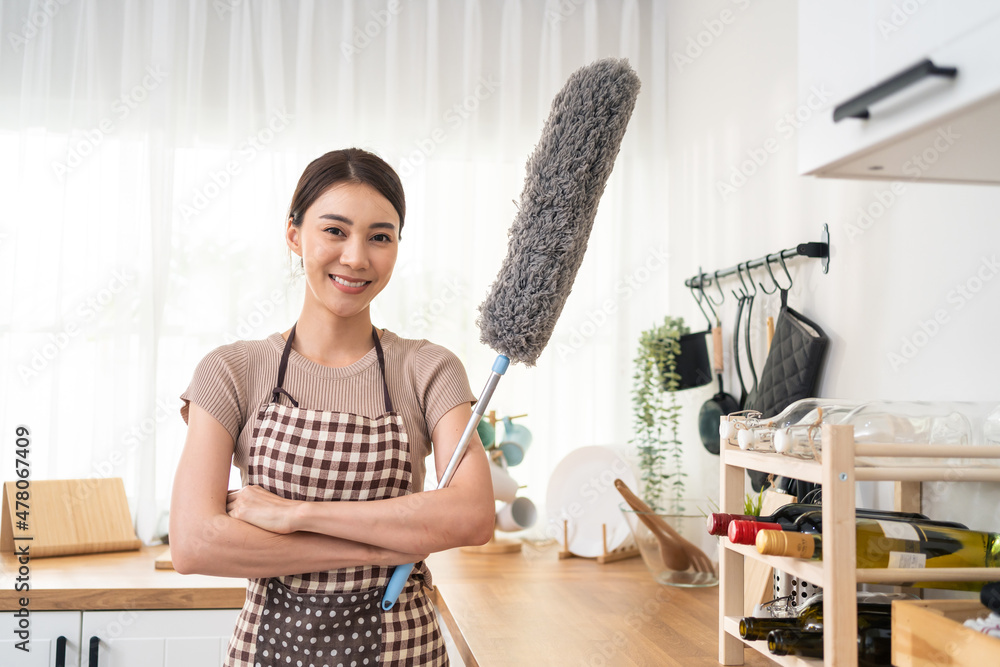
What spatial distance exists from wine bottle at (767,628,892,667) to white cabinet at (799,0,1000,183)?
504 millimetres

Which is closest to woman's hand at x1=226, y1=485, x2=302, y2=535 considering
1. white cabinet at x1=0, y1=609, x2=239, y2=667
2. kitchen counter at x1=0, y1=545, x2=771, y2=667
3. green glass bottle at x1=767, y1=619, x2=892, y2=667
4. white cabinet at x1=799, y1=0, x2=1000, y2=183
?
kitchen counter at x1=0, y1=545, x2=771, y2=667

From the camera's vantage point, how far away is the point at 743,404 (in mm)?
1858

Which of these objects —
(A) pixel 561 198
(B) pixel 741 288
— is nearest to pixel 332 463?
(A) pixel 561 198

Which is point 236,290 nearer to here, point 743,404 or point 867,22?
point 743,404

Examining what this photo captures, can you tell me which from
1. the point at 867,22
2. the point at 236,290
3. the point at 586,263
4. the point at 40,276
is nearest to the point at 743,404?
the point at 586,263

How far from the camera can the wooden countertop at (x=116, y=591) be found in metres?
1.68

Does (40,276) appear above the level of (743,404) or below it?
above

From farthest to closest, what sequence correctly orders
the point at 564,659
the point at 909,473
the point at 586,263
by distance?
the point at 586,263 < the point at 564,659 < the point at 909,473

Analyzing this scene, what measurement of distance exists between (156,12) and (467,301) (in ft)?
4.14

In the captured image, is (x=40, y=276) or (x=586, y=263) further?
(x=586, y=263)

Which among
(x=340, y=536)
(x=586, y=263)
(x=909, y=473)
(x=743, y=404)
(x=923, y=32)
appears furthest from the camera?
(x=586, y=263)

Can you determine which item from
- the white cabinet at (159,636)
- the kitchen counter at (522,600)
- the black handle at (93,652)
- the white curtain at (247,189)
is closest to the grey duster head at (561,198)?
the kitchen counter at (522,600)

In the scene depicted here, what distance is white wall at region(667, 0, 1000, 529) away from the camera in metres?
1.15

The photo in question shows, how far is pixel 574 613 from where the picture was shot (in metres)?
1.53
